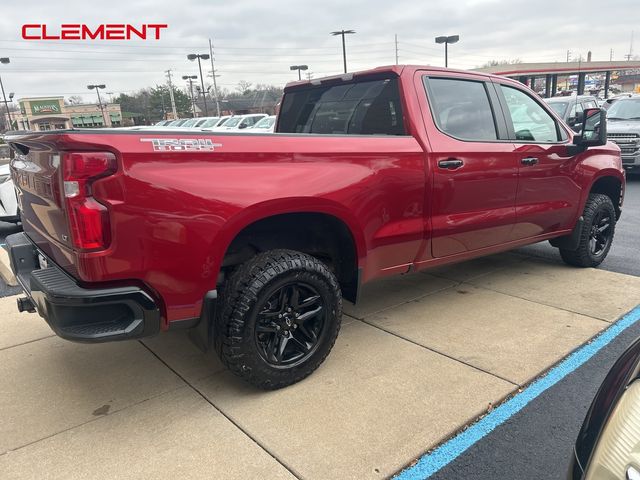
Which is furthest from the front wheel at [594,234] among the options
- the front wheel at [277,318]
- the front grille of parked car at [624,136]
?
the front grille of parked car at [624,136]

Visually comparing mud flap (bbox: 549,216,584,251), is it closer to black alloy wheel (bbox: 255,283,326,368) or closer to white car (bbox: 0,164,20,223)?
black alloy wheel (bbox: 255,283,326,368)

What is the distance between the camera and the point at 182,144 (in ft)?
8.07

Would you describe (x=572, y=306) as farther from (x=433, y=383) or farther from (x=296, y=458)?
(x=296, y=458)

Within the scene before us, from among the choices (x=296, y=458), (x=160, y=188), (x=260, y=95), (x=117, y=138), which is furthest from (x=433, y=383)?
(x=260, y=95)

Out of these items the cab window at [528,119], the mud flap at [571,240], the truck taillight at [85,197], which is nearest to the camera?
the truck taillight at [85,197]

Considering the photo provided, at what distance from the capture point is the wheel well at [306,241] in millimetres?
2996

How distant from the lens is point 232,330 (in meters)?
2.73

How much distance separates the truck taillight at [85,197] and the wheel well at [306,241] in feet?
2.60

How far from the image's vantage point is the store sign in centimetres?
7044

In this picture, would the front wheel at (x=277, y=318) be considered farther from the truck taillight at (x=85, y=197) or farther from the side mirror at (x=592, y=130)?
the side mirror at (x=592, y=130)

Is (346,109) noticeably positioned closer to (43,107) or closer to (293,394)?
(293,394)

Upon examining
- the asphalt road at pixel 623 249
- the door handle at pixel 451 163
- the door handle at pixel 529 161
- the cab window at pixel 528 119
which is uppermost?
the cab window at pixel 528 119

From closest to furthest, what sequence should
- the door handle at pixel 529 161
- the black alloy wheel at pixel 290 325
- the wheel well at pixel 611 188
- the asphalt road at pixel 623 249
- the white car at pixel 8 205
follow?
the black alloy wheel at pixel 290 325
the door handle at pixel 529 161
the wheel well at pixel 611 188
the asphalt road at pixel 623 249
the white car at pixel 8 205

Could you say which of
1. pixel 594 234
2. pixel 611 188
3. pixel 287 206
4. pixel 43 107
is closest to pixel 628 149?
pixel 611 188
